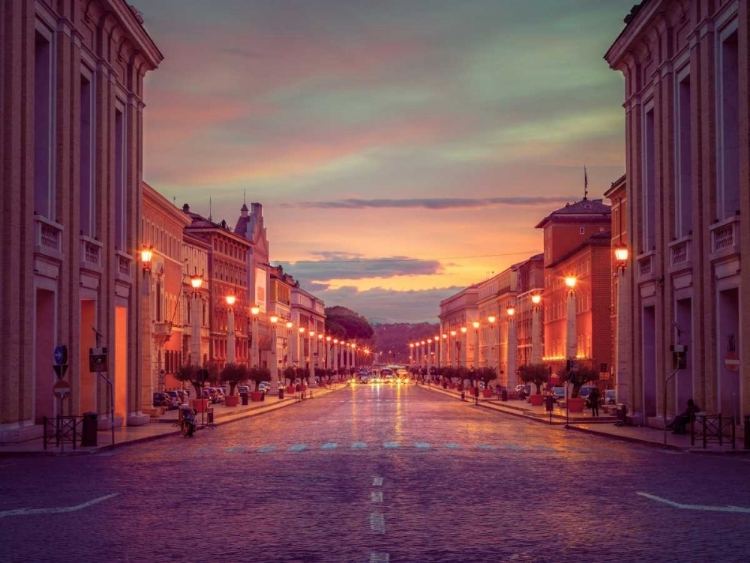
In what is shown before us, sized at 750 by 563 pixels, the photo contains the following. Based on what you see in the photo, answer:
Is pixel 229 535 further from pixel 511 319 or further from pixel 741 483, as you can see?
pixel 511 319

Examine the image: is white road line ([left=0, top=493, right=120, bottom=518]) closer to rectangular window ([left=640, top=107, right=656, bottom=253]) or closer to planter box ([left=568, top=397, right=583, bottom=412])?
rectangular window ([left=640, top=107, right=656, bottom=253])

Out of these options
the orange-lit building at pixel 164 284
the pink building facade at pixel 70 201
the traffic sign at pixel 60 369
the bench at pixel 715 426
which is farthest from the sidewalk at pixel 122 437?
the orange-lit building at pixel 164 284

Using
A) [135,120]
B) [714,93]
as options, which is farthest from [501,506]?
[135,120]

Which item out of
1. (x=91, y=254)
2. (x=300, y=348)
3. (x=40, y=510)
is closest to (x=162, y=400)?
(x=91, y=254)

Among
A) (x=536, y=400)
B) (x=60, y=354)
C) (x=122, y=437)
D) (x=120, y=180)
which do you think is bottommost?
(x=536, y=400)

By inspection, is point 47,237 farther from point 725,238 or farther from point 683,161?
point 683,161

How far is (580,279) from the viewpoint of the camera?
10600 centimetres

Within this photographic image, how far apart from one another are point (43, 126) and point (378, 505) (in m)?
23.7

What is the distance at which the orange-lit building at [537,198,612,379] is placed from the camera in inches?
3947

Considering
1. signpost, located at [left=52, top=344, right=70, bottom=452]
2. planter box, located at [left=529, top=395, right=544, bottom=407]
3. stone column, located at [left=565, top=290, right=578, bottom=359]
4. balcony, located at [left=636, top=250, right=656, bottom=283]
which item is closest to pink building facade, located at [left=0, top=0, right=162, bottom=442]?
signpost, located at [left=52, top=344, right=70, bottom=452]

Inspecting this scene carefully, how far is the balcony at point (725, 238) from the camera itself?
33.3 m

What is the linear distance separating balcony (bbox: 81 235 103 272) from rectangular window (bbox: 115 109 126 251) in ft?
13.8

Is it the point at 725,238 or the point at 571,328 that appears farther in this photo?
the point at 571,328

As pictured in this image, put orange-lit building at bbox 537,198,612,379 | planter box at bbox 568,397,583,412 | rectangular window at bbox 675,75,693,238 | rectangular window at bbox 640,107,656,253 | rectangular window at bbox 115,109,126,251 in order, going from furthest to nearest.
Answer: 1. orange-lit building at bbox 537,198,612,379
2. planter box at bbox 568,397,583,412
3. rectangular window at bbox 115,109,126,251
4. rectangular window at bbox 640,107,656,253
5. rectangular window at bbox 675,75,693,238
